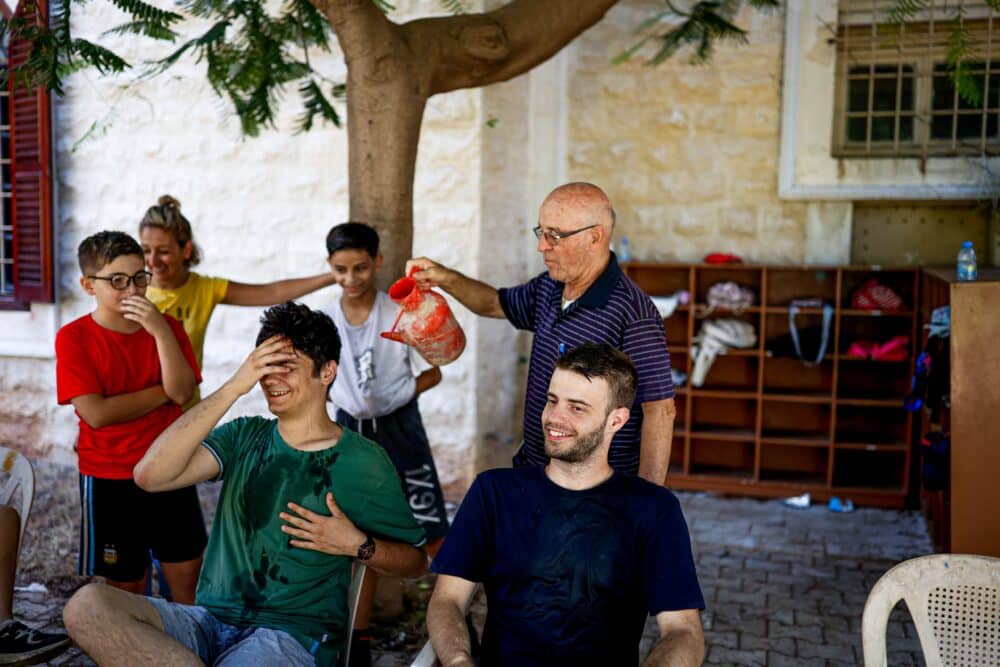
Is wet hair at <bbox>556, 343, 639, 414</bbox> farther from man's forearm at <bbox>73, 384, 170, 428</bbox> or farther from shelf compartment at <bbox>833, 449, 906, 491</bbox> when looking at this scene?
shelf compartment at <bbox>833, 449, 906, 491</bbox>

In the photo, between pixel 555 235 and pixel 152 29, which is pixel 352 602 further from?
pixel 152 29

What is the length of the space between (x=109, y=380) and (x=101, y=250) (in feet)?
1.53

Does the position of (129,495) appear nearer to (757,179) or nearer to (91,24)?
(91,24)

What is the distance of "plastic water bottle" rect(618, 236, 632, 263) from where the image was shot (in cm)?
715

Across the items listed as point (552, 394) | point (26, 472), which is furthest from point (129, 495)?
point (552, 394)

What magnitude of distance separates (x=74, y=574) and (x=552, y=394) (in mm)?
3460

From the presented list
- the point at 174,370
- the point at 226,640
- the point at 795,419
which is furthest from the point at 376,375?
the point at 795,419

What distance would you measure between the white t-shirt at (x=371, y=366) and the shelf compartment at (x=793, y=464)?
3710 mm

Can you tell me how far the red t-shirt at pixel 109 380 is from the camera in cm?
344

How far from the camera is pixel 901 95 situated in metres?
6.73

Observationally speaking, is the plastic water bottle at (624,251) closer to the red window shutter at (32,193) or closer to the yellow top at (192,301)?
the yellow top at (192,301)

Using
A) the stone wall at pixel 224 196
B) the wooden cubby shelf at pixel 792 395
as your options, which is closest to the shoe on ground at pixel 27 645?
the stone wall at pixel 224 196

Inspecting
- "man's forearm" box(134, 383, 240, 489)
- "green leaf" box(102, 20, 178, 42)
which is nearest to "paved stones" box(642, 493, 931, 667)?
"man's forearm" box(134, 383, 240, 489)

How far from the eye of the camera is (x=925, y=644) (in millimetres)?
2695
